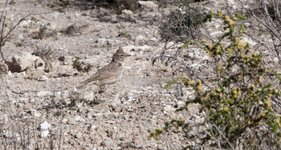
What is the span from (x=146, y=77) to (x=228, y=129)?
442cm

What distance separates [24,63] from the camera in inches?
336

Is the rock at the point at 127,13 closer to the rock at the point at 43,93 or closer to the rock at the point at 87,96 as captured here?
the rock at the point at 43,93

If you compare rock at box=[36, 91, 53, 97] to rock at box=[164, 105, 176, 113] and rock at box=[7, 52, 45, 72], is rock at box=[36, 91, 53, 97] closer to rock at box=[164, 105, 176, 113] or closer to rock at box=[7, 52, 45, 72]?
rock at box=[7, 52, 45, 72]

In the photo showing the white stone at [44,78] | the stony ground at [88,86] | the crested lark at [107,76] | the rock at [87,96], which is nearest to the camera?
the stony ground at [88,86]

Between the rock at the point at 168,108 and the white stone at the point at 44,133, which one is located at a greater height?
the white stone at the point at 44,133

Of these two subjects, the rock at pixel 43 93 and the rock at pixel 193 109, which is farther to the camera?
the rock at pixel 43 93

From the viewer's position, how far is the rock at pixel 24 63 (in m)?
8.52

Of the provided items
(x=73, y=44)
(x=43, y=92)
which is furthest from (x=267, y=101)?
(x=73, y=44)

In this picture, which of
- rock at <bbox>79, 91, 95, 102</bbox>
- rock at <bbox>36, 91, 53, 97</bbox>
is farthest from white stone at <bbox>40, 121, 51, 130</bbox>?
rock at <bbox>36, 91, 53, 97</bbox>

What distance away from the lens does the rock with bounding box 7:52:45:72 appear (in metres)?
8.52

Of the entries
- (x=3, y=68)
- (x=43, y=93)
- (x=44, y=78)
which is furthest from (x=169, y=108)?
(x=3, y=68)

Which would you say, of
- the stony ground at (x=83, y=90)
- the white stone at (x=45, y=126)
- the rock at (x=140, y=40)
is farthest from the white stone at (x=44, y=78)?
the rock at (x=140, y=40)

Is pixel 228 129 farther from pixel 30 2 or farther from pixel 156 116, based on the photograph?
pixel 30 2

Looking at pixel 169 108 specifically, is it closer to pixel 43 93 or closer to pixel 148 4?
pixel 43 93
